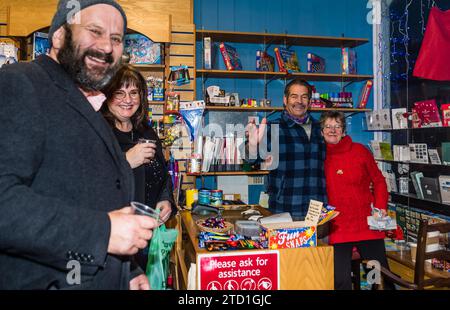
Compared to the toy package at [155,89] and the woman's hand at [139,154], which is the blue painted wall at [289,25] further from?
the woman's hand at [139,154]

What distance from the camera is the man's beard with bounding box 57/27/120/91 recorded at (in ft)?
3.18

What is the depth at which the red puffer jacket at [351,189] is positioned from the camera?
7.97ft

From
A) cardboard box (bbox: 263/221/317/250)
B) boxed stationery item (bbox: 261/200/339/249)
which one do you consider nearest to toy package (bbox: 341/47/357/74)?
boxed stationery item (bbox: 261/200/339/249)

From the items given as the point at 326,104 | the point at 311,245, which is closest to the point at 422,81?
the point at 326,104

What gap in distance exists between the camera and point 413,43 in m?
3.87

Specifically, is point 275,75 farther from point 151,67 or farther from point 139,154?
point 139,154

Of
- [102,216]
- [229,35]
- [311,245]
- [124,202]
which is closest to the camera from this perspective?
[102,216]

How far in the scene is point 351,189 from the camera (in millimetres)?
2479

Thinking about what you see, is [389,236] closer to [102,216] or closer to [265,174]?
[265,174]

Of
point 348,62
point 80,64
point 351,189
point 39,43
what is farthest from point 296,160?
point 39,43

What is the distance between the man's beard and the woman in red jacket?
6.37 feet

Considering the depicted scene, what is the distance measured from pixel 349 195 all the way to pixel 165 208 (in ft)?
4.58

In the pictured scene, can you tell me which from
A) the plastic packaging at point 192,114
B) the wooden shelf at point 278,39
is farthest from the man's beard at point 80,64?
the wooden shelf at point 278,39

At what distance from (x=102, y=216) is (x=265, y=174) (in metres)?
3.39
